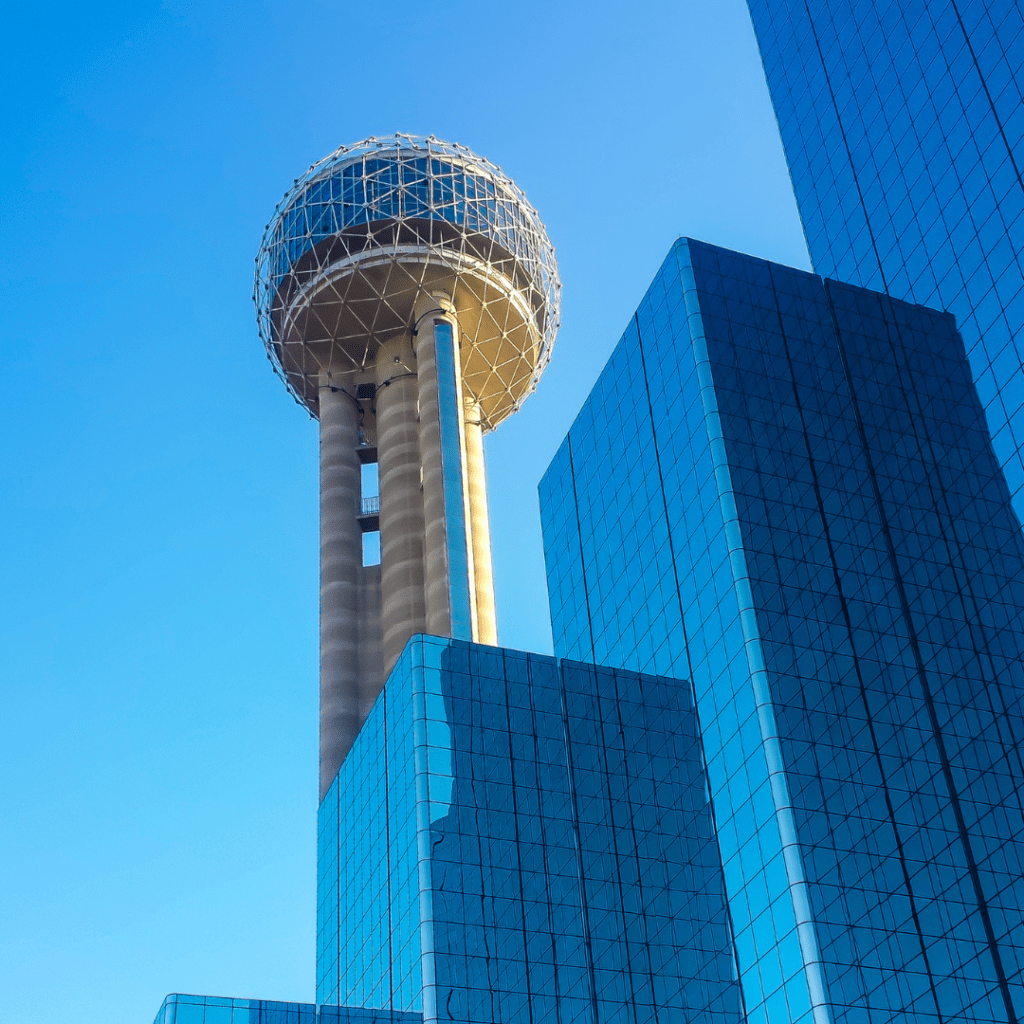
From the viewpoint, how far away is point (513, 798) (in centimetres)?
7488

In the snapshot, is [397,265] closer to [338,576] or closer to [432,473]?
[432,473]

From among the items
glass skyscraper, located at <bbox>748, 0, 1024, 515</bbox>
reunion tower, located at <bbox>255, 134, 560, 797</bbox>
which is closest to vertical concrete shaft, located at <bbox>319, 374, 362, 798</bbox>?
reunion tower, located at <bbox>255, 134, 560, 797</bbox>

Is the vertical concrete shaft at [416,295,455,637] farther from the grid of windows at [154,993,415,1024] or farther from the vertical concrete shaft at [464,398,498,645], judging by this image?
the grid of windows at [154,993,415,1024]

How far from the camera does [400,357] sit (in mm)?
118250

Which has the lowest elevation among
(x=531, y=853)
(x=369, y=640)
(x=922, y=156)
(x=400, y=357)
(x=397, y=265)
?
(x=531, y=853)

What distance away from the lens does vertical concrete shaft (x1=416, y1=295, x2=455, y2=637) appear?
335 ft

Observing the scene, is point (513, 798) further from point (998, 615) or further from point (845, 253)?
point (845, 253)

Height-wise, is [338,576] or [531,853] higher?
[338,576]

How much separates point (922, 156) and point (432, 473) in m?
41.1

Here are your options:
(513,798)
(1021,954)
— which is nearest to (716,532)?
(513,798)

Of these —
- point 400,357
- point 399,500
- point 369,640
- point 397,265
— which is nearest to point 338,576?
point 369,640

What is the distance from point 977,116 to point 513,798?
138ft

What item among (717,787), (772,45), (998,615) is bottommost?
(717,787)

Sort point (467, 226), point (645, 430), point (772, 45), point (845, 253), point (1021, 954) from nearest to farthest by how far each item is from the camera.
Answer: point (1021, 954) < point (645, 430) < point (845, 253) < point (772, 45) < point (467, 226)
